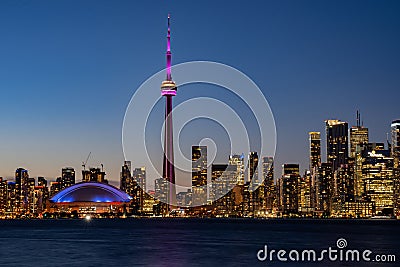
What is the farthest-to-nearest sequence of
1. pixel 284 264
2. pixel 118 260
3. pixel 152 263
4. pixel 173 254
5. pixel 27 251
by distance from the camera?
pixel 27 251 < pixel 173 254 < pixel 118 260 < pixel 152 263 < pixel 284 264

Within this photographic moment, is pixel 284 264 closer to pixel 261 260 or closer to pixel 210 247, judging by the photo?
pixel 261 260

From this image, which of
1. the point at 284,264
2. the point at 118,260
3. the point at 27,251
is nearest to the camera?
the point at 284,264

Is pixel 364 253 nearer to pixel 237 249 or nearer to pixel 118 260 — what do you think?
pixel 237 249

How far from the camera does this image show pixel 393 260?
70.2 m

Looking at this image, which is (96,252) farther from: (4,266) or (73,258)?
(4,266)

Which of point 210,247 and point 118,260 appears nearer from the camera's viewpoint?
point 118,260

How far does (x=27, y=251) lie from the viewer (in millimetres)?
86625

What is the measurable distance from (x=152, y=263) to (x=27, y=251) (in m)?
24.7

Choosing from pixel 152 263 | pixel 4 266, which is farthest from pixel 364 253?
pixel 4 266

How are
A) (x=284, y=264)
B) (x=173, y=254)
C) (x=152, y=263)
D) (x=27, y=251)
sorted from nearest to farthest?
(x=284, y=264), (x=152, y=263), (x=173, y=254), (x=27, y=251)

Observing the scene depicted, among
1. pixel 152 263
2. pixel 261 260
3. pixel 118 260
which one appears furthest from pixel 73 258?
pixel 261 260

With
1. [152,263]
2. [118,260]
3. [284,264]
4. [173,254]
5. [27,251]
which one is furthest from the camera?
[27,251]

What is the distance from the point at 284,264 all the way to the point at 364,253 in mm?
21030

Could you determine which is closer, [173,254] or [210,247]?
[173,254]
